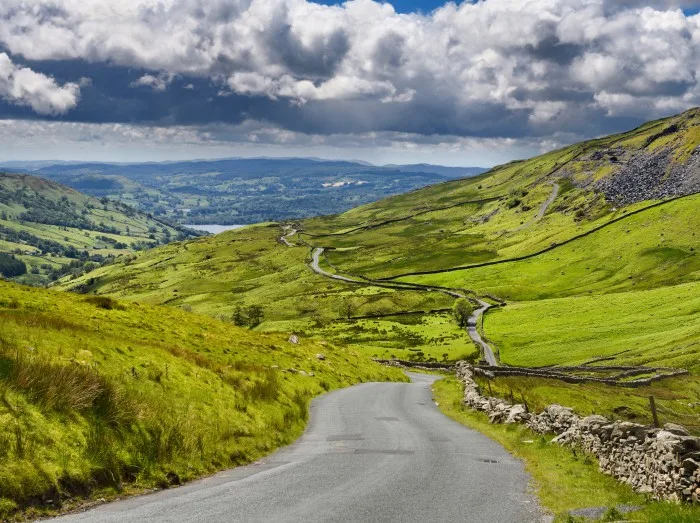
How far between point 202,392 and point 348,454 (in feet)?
25.5

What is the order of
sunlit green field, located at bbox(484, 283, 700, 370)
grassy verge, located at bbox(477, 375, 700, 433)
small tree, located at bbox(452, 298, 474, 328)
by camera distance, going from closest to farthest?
grassy verge, located at bbox(477, 375, 700, 433), sunlit green field, located at bbox(484, 283, 700, 370), small tree, located at bbox(452, 298, 474, 328)

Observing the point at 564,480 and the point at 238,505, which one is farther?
the point at 564,480

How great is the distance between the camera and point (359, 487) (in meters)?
17.1

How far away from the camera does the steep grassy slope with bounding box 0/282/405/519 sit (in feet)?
47.3

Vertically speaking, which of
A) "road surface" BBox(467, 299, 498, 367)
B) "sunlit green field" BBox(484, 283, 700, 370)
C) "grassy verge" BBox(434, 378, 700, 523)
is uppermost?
"grassy verge" BBox(434, 378, 700, 523)

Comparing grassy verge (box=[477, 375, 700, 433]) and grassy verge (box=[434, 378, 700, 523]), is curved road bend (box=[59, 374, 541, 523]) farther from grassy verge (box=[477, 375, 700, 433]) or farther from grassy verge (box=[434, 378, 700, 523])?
grassy verge (box=[477, 375, 700, 433])

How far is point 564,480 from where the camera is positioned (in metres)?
19.1

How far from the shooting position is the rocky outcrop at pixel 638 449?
14.9 meters

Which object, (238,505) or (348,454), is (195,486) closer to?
(238,505)

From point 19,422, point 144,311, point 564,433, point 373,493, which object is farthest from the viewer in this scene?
point 144,311

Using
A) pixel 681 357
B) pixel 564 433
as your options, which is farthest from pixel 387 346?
pixel 564 433

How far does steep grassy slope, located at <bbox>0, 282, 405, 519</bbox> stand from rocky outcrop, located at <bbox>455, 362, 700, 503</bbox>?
13115 mm

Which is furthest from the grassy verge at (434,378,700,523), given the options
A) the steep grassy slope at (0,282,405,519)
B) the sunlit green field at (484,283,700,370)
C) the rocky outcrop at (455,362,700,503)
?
the sunlit green field at (484,283,700,370)

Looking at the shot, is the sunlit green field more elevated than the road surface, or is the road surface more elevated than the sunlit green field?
the sunlit green field
